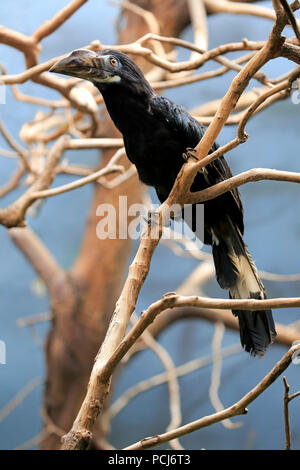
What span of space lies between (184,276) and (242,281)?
2.07 m

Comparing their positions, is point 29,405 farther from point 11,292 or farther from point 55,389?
point 11,292

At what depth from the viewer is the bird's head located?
4.12ft

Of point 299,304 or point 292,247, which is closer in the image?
point 299,304

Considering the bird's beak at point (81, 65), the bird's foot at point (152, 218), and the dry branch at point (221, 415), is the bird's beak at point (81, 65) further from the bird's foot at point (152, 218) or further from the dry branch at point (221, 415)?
the dry branch at point (221, 415)

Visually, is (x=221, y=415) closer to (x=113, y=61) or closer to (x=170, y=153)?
(x=170, y=153)

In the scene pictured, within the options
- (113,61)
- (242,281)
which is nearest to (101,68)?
(113,61)

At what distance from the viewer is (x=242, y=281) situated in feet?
4.78

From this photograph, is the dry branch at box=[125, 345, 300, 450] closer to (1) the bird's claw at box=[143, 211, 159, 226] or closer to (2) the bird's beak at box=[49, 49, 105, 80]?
(1) the bird's claw at box=[143, 211, 159, 226]

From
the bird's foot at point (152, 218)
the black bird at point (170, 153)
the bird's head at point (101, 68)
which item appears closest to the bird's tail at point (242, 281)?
the black bird at point (170, 153)

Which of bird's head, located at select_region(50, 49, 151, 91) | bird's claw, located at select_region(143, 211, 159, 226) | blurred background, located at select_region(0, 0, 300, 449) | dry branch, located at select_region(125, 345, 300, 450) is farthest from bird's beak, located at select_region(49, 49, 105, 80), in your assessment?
blurred background, located at select_region(0, 0, 300, 449)

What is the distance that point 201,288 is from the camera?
2975 mm

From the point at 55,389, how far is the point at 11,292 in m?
0.74

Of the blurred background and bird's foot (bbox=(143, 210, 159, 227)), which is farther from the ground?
bird's foot (bbox=(143, 210, 159, 227))

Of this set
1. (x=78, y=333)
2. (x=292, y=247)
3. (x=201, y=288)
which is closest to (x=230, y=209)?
(x=201, y=288)
